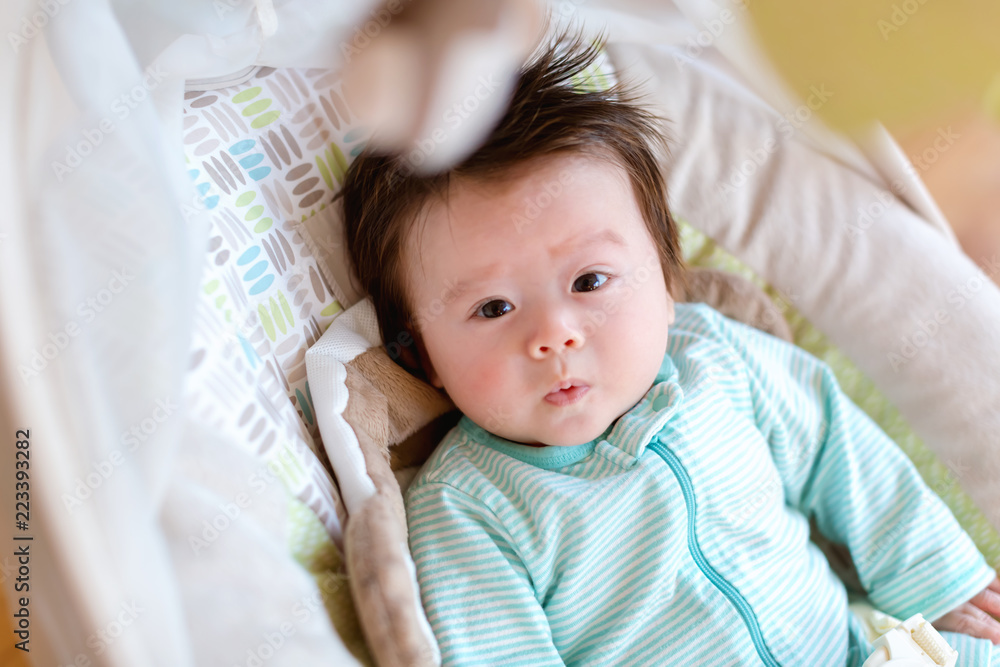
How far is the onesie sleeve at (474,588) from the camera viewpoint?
0.84m

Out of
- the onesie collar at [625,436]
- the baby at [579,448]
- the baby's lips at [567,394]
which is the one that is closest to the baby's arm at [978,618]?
the baby at [579,448]

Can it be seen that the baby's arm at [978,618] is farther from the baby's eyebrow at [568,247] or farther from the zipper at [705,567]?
the baby's eyebrow at [568,247]

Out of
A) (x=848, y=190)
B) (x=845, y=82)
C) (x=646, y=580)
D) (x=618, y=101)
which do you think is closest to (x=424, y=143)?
(x=618, y=101)

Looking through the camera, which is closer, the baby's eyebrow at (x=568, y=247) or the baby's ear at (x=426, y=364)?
the baby's eyebrow at (x=568, y=247)

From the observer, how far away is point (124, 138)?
0.71 m

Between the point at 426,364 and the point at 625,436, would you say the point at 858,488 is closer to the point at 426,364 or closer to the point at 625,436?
the point at 625,436

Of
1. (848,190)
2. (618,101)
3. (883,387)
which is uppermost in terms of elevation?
(618,101)

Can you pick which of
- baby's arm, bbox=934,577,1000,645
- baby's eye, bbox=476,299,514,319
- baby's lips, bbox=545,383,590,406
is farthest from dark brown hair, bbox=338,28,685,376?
baby's arm, bbox=934,577,1000,645

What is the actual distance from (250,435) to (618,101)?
0.64 m

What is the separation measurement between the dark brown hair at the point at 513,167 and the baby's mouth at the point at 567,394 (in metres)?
0.21

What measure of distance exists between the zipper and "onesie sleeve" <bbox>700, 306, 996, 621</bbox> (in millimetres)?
197

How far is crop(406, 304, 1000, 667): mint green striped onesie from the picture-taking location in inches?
35.1

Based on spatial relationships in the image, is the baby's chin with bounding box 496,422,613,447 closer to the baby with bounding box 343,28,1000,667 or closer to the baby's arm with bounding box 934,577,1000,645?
the baby with bounding box 343,28,1000,667

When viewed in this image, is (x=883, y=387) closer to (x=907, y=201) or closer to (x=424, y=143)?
(x=907, y=201)
